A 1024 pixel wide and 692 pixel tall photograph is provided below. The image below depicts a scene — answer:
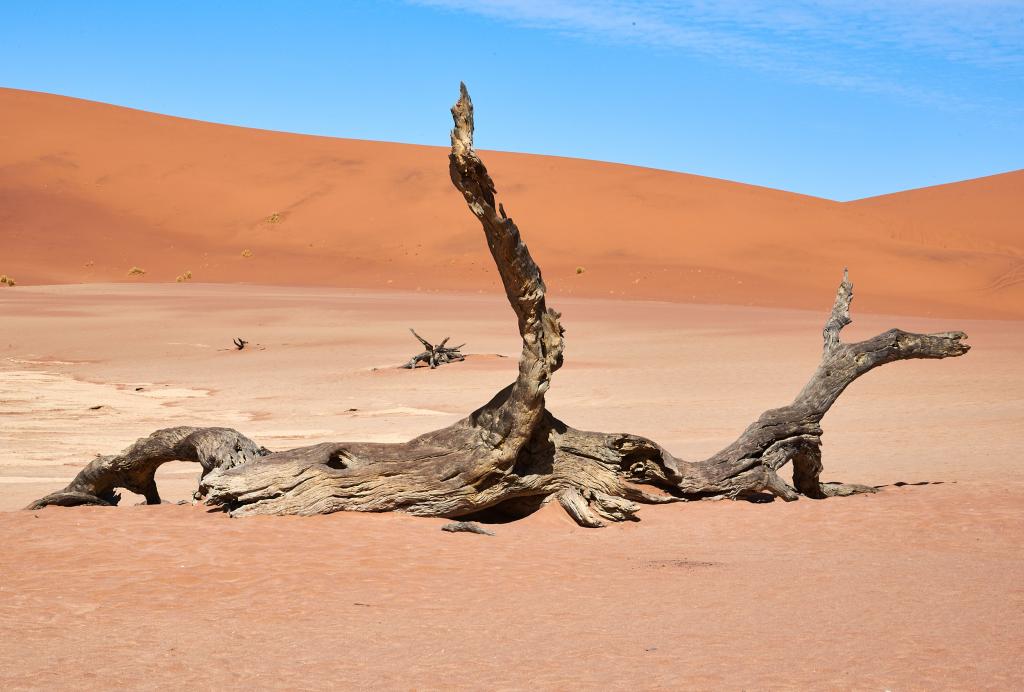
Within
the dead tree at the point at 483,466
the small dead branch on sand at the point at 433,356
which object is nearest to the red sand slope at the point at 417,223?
the small dead branch on sand at the point at 433,356

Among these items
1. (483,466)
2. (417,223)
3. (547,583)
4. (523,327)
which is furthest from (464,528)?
(417,223)

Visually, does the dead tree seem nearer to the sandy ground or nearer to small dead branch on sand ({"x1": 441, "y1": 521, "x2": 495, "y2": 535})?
the sandy ground

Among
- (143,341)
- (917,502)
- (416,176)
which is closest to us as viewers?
(917,502)

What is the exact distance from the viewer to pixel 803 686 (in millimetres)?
5102

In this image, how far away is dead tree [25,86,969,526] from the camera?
28.7 feet

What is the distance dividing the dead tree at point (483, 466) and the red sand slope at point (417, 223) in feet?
115

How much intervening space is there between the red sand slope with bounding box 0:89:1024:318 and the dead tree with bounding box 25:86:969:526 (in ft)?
115

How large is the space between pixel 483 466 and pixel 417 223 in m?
53.5

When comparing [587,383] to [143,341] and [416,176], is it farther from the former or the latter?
[416,176]

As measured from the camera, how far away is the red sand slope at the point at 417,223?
50875 millimetres

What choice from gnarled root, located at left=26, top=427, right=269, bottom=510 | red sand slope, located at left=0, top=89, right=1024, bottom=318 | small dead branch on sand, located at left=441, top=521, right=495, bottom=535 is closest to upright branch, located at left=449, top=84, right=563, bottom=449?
small dead branch on sand, located at left=441, top=521, right=495, bottom=535

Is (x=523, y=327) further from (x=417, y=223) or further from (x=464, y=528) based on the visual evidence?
(x=417, y=223)

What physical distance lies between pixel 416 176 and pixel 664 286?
2672 cm

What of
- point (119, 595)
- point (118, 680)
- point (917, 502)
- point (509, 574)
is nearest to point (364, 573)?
point (509, 574)
